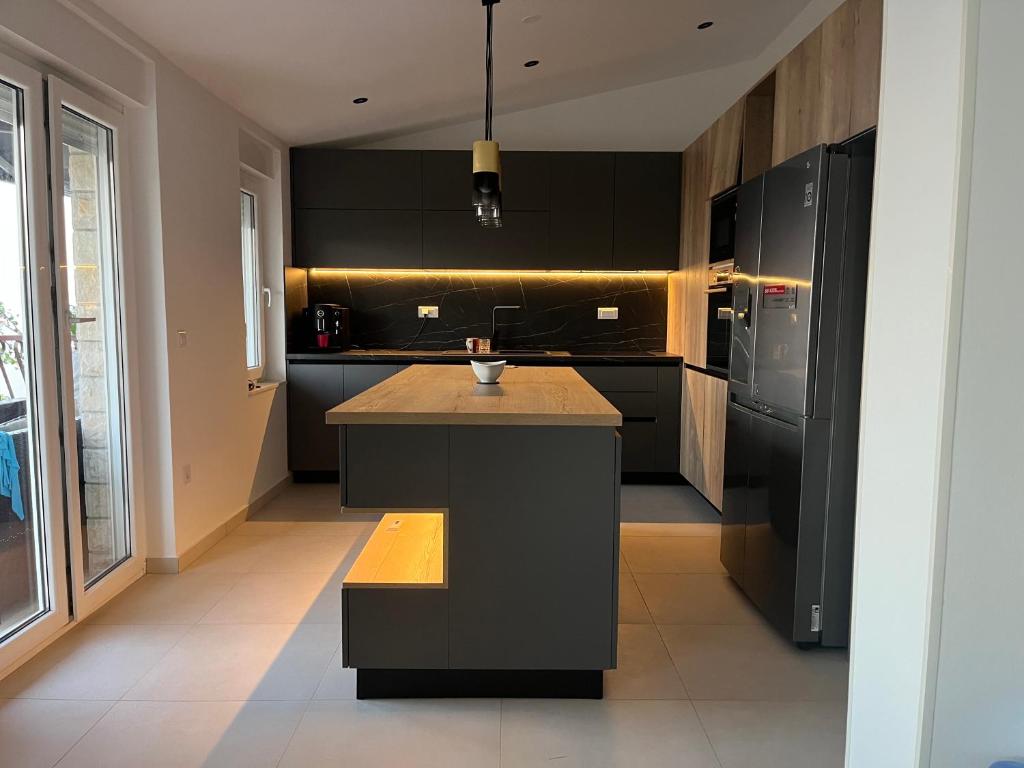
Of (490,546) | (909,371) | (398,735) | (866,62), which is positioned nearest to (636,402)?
(866,62)

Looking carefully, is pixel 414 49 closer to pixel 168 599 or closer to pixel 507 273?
pixel 507 273

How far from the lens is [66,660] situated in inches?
98.0

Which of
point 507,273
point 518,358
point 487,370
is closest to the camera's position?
point 487,370

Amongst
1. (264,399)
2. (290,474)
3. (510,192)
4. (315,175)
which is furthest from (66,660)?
(510,192)

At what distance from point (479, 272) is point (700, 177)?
5.87 ft

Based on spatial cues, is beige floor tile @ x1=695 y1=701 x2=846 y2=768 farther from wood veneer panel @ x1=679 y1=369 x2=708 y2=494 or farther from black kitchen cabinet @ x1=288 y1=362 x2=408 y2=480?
black kitchen cabinet @ x1=288 y1=362 x2=408 y2=480

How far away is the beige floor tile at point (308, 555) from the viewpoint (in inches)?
134

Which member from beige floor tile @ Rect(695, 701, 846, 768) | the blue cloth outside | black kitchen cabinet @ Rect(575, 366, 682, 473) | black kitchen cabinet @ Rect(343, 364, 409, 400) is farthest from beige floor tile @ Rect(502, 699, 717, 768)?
black kitchen cabinet @ Rect(343, 364, 409, 400)

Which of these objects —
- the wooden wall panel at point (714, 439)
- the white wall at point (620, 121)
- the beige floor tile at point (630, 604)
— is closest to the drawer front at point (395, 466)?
the beige floor tile at point (630, 604)

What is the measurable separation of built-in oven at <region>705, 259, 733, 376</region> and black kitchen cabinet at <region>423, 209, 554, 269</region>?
1.36m

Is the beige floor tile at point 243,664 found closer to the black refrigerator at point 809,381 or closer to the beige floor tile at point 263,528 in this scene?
the beige floor tile at point 263,528

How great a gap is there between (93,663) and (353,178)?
3.57 metres

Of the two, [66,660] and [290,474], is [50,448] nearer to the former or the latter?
[66,660]

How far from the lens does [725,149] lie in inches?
161
